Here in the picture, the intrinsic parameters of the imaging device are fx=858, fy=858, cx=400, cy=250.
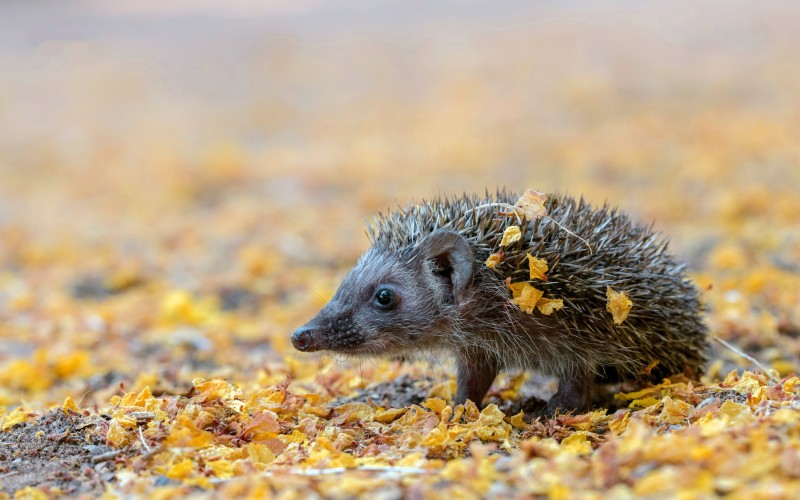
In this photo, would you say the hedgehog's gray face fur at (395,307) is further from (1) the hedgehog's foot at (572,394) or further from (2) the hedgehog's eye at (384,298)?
(1) the hedgehog's foot at (572,394)

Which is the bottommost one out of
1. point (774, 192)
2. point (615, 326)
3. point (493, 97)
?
point (615, 326)

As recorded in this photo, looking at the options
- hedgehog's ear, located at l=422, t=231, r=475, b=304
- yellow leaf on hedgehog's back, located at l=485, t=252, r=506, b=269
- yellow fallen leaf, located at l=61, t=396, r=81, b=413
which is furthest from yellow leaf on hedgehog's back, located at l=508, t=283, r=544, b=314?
yellow fallen leaf, located at l=61, t=396, r=81, b=413

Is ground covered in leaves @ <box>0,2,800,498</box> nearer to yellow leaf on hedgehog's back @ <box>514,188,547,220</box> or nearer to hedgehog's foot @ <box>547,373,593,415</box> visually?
hedgehog's foot @ <box>547,373,593,415</box>

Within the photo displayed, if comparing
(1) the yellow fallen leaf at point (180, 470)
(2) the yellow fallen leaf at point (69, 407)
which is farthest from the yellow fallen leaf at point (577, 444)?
(2) the yellow fallen leaf at point (69, 407)

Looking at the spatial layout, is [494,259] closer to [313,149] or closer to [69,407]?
[69,407]

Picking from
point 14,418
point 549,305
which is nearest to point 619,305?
point 549,305

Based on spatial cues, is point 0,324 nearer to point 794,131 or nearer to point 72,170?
point 72,170

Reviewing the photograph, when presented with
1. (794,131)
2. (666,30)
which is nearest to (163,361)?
(794,131)

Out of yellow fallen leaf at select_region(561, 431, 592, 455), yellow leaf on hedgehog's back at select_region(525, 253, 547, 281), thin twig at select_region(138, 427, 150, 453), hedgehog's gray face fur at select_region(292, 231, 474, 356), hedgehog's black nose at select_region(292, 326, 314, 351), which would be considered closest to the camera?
yellow fallen leaf at select_region(561, 431, 592, 455)
